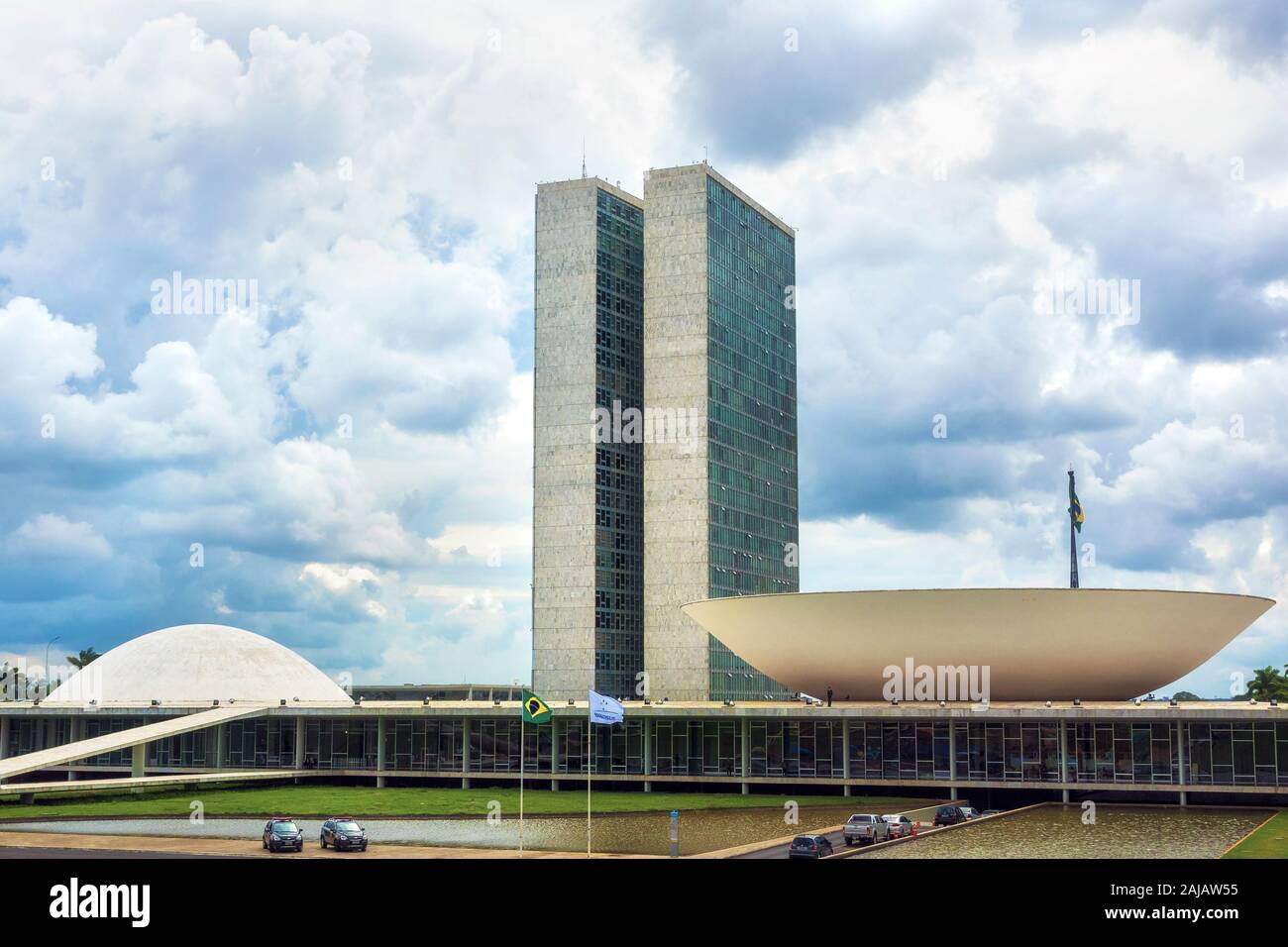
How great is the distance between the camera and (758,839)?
47.9 m

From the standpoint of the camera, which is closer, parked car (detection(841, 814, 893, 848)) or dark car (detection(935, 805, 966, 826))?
parked car (detection(841, 814, 893, 848))

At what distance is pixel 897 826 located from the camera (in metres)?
48.0

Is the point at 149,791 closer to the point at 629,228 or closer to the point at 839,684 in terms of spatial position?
the point at 839,684

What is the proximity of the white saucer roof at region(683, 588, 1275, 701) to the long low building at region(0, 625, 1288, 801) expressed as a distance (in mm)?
1954

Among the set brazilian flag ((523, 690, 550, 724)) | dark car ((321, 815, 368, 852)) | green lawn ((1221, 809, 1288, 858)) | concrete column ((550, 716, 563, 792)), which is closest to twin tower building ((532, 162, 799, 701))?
concrete column ((550, 716, 563, 792))

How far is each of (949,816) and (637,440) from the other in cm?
9286

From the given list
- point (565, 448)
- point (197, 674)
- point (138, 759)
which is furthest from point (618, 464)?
point (138, 759)

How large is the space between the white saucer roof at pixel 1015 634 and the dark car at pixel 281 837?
1355 inches

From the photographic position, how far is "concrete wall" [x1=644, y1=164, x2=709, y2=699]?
140250mm

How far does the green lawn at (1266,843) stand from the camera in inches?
1631

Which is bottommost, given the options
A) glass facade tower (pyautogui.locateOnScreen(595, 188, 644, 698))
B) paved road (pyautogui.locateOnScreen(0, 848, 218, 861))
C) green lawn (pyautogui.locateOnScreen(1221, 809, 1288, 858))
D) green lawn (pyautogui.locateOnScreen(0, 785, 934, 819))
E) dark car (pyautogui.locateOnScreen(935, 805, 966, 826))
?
green lawn (pyautogui.locateOnScreen(0, 785, 934, 819))

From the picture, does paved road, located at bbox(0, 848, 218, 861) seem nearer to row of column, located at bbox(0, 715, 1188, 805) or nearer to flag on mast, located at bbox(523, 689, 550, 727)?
flag on mast, located at bbox(523, 689, 550, 727)

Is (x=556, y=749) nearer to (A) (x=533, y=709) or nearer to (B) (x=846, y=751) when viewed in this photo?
(B) (x=846, y=751)

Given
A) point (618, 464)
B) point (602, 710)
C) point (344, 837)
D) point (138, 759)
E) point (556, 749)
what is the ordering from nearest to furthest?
1. point (344, 837)
2. point (602, 710)
3. point (556, 749)
4. point (138, 759)
5. point (618, 464)
